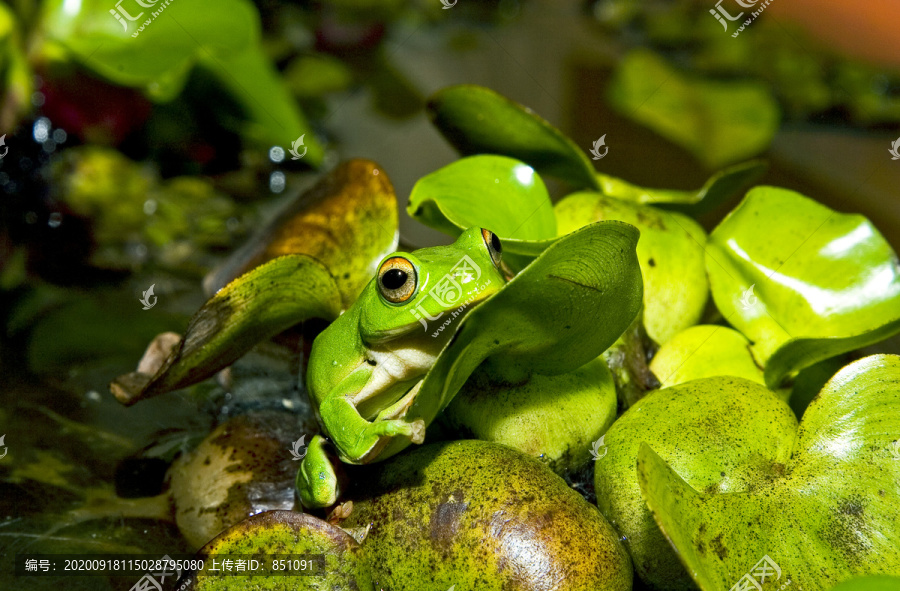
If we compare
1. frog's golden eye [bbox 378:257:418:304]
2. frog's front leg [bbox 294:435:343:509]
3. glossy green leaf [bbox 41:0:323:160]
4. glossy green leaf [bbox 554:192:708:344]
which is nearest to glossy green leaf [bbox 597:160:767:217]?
glossy green leaf [bbox 554:192:708:344]

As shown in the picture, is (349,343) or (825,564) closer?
(825,564)

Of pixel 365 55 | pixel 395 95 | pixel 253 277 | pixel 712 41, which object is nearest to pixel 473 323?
pixel 253 277

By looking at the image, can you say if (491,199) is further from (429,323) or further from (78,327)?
(78,327)

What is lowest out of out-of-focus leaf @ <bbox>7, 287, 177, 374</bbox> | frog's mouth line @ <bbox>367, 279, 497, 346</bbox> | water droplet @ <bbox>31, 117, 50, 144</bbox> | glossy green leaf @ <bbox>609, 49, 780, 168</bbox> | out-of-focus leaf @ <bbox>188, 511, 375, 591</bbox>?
glossy green leaf @ <bbox>609, 49, 780, 168</bbox>

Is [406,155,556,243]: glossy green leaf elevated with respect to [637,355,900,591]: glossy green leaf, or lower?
elevated

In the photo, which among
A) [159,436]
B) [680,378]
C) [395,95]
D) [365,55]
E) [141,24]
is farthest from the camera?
[365,55]

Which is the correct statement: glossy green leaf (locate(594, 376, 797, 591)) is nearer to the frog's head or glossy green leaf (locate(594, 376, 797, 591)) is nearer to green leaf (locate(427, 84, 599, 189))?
the frog's head

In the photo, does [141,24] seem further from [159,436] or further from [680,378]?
[680,378]

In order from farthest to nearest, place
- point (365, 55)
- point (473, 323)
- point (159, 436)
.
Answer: point (365, 55), point (159, 436), point (473, 323)
